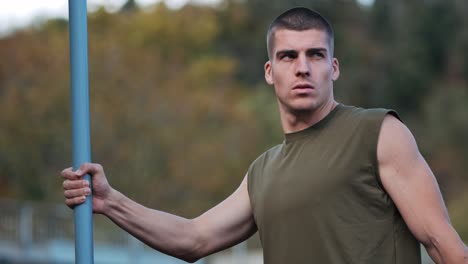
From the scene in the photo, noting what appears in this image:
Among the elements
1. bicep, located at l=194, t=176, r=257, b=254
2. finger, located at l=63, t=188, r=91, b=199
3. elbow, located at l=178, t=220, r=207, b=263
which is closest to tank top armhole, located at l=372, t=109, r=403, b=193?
bicep, located at l=194, t=176, r=257, b=254

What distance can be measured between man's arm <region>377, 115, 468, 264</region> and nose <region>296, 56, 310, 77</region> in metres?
0.46

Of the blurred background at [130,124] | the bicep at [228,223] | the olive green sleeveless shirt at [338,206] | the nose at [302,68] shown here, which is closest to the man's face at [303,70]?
the nose at [302,68]

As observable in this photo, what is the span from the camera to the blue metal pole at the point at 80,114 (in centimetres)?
461

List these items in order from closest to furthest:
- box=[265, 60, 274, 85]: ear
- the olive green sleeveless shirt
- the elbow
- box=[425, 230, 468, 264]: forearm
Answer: box=[425, 230, 468, 264]: forearm, the olive green sleeveless shirt, box=[265, 60, 274, 85]: ear, the elbow

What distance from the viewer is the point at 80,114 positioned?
15.2 ft

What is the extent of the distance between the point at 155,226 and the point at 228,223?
32 cm

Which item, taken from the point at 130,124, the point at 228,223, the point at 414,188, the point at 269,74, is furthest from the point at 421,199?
the point at 130,124

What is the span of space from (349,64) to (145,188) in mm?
24361

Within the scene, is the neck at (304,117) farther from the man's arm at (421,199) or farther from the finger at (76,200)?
the finger at (76,200)

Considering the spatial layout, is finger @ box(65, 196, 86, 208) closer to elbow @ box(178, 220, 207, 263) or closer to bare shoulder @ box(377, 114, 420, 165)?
elbow @ box(178, 220, 207, 263)

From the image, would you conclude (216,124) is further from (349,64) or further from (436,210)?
(436,210)

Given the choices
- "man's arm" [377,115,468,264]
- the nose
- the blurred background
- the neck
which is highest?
the blurred background

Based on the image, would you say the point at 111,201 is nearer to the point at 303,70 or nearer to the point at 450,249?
the point at 303,70

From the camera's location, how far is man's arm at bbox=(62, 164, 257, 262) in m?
5.05
